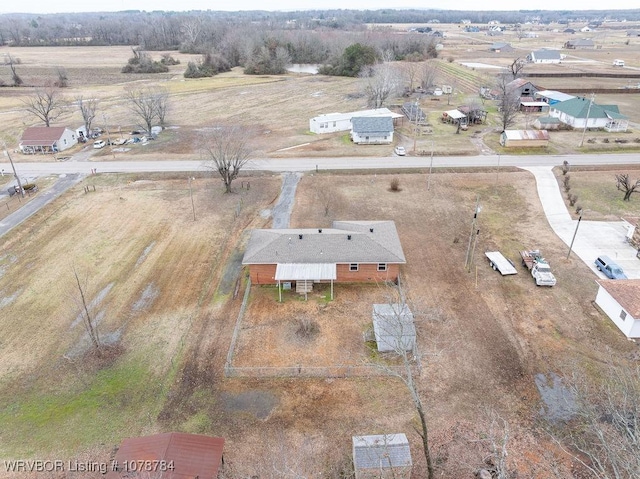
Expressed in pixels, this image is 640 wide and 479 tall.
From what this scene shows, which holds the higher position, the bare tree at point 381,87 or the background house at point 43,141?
the bare tree at point 381,87

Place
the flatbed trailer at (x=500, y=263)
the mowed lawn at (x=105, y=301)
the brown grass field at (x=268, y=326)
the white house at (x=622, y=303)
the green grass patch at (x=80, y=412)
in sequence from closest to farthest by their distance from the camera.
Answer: the green grass patch at (x=80, y=412)
the brown grass field at (x=268, y=326)
the mowed lawn at (x=105, y=301)
the white house at (x=622, y=303)
the flatbed trailer at (x=500, y=263)

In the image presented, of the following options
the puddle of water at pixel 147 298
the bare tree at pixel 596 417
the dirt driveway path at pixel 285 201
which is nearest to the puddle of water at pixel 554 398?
the bare tree at pixel 596 417

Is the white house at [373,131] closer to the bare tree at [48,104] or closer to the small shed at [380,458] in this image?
the bare tree at [48,104]

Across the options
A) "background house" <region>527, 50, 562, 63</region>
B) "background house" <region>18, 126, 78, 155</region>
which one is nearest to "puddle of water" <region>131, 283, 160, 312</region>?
"background house" <region>18, 126, 78, 155</region>

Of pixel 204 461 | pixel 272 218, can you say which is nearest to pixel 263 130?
pixel 272 218

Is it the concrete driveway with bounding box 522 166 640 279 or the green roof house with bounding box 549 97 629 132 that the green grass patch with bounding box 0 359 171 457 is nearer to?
the concrete driveway with bounding box 522 166 640 279

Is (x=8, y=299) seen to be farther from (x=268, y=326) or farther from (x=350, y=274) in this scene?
(x=350, y=274)
